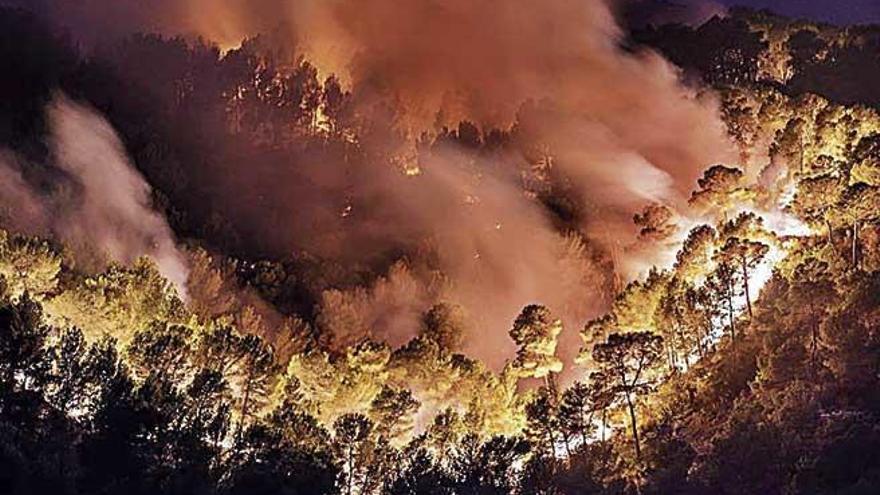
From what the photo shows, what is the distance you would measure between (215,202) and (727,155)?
5550cm

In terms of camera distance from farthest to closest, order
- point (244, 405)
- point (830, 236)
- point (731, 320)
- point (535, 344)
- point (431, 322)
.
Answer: point (431, 322)
point (535, 344)
point (244, 405)
point (830, 236)
point (731, 320)

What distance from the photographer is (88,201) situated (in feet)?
307

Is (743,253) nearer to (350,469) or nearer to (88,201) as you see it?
(350,469)

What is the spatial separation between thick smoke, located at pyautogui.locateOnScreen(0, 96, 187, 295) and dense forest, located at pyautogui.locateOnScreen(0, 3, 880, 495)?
35 centimetres

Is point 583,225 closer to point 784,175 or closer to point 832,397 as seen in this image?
point 784,175

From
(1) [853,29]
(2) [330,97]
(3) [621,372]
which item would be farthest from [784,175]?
(2) [330,97]

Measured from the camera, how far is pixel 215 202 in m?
113

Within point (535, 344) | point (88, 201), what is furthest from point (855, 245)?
point (88, 201)

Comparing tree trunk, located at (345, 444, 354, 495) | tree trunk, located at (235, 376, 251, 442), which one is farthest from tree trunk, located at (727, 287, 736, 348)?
tree trunk, located at (235, 376, 251, 442)

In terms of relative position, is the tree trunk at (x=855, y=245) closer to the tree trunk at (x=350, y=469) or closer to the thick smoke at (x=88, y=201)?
the tree trunk at (x=350, y=469)

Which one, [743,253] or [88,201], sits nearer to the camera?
[743,253]

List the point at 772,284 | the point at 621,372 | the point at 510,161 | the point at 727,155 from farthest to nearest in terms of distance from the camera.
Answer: the point at 510,161
the point at 727,155
the point at 772,284
the point at 621,372

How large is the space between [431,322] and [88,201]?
3393 centimetres

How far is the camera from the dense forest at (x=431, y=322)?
52531 millimetres
